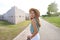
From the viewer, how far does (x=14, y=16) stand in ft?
14.9

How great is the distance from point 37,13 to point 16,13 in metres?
2.37

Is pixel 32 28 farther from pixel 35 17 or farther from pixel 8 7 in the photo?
pixel 8 7

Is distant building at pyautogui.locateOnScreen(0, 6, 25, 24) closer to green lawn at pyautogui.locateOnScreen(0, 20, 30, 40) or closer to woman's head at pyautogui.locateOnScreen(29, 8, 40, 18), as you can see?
green lawn at pyautogui.locateOnScreen(0, 20, 30, 40)

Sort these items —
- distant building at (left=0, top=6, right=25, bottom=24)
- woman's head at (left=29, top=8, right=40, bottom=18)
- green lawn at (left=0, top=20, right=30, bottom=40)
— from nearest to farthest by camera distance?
woman's head at (left=29, top=8, right=40, bottom=18) → green lawn at (left=0, top=20, right=30, bottom=40) → distant building at (left=0, top=6, right=25, bottom=24)

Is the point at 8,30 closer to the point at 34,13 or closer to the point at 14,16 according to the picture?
the point at 14,16

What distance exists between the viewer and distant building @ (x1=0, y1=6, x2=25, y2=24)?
4.30 metres

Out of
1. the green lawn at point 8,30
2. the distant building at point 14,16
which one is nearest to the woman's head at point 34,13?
the green lawn at point 8,30

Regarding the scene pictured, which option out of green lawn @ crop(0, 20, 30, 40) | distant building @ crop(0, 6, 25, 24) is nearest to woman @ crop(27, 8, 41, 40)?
green lawn @ crop(0, 20, 30, 40)

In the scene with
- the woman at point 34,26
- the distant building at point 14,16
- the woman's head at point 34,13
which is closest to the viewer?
the woman at point 34,26

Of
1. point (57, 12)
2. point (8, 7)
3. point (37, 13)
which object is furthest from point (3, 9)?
point (37, 13)

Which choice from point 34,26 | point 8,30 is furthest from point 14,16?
point 34,26

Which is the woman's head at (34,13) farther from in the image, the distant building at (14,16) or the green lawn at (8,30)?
the distant building at (14,16)

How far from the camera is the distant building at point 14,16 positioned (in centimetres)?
430

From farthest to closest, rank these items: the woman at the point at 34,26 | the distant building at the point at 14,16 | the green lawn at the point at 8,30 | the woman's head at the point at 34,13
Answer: the distant building at the point at 14,16
the green lawn at the point at 8,30
the woman's head at the point at 34,13
the woman at the point at 34,26
